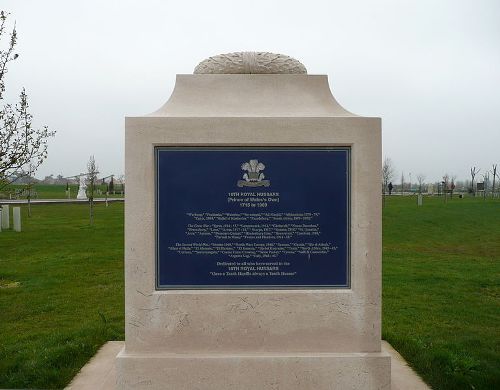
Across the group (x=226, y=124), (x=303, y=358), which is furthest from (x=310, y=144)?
(x=303, y=358)

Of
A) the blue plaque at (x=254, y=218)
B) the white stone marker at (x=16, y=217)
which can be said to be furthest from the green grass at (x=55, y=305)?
the white stone marker at (x=16, y=217)

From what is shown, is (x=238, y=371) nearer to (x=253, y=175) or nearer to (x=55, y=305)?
(x=253, y=175)

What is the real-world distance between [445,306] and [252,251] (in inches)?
214

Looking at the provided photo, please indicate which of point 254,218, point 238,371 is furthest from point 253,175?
point 238,371

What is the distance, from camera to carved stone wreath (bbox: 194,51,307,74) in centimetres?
468

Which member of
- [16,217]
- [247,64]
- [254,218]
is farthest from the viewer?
[16,217]

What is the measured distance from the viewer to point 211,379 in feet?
14.1

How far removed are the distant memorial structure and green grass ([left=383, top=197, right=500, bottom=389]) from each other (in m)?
1.27

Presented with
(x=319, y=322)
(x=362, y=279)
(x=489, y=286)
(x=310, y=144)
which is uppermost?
(x=310, y=144)

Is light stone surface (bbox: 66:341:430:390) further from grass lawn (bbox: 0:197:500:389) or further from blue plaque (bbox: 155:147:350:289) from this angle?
blue plaque (bbox: 155:147:350:289)

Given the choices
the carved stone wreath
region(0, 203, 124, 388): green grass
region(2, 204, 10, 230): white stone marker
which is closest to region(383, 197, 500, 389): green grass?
the carved stone wreath

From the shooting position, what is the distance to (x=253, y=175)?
4.45 metres

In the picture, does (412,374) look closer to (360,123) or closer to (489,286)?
(360,123)

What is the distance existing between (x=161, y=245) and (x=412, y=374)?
2883 mm
